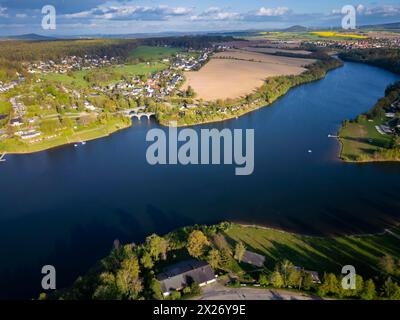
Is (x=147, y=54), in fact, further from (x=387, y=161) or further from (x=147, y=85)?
(x=387, y=161)

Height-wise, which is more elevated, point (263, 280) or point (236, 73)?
point (236, 73)

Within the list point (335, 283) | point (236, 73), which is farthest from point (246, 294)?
point (236, 73)

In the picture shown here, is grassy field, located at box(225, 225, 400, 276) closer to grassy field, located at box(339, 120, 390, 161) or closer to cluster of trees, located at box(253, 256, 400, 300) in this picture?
cluster of trees, located at box(253, 256, 400, 300)

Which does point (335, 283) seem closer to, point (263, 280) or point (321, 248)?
point (263, 280)

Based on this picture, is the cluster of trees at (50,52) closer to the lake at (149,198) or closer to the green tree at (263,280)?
the lake at (149,198)

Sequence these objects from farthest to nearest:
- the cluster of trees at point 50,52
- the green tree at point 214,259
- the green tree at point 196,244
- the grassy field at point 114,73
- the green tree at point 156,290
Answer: the cluster of trees at point 50,52 < the grassy field at point 114,73 < the green tree at point 196,244 < the green tree at point 214,259 < the green tree at point 156,290

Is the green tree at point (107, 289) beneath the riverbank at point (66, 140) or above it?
beneath

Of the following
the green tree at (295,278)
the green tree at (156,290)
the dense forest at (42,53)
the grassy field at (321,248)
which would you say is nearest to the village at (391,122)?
the grassy field at (321,248)
